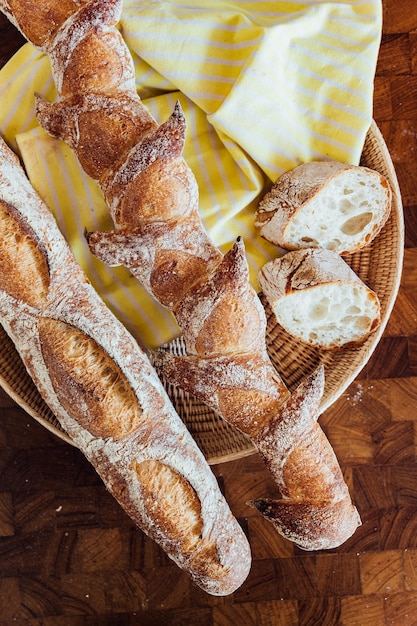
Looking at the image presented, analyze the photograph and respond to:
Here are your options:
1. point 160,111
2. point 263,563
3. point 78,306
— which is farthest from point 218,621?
point 160,111

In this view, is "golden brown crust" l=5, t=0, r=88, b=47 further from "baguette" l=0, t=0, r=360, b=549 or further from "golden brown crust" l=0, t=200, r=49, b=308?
"golden brown crust" l=0, t=200, r=49, b=308

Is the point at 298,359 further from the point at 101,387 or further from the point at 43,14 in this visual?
the point at 43,14

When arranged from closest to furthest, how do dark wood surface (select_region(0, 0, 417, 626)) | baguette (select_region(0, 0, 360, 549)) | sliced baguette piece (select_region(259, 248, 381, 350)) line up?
baguette (select_region(0, 0, 360, 549)), sliced baguette piece (select_region(259, 248, 381, 350)), dark wood surface (select_region(0, 0, 417, 626))

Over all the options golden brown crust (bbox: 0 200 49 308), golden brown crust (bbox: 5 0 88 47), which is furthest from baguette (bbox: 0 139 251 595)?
golden brown crust (bbox: 5 0 88 47)

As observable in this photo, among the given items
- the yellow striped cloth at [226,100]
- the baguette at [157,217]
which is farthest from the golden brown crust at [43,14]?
the yellow striped cloth at [226,100]

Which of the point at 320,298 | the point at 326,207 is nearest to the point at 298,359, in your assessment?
the point at 320,298

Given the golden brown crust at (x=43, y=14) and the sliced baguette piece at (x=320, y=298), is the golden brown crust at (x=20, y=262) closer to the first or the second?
the golden brown crust at (x=43, y=14)

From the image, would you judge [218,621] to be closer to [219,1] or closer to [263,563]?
[263,563]
